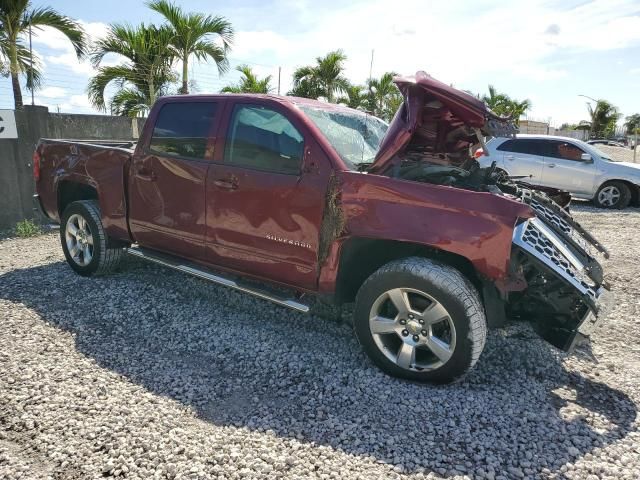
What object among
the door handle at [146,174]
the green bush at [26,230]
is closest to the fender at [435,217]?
the door handle at [146,174]

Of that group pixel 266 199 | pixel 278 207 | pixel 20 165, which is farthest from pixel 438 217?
pixel 20 165

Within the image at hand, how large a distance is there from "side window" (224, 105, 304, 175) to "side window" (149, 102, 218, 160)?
0.86ft

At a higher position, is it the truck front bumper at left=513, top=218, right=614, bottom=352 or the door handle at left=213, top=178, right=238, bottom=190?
the door handle at left=213, top=178, right=238, bottom=190


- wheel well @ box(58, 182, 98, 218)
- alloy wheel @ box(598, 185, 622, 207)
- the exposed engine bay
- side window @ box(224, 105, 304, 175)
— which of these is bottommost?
alloy wheel @ box(598, 185, 622, 207)

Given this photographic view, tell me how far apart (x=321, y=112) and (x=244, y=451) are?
8.51 feet

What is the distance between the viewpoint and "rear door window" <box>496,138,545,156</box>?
11.4m

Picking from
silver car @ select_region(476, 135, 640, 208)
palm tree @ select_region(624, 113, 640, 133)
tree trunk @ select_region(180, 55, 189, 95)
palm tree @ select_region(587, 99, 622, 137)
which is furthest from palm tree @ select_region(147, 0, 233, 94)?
palm tree @ select_region(624, 113, 640, 133)

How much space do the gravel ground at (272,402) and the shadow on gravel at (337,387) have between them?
11 millimetres

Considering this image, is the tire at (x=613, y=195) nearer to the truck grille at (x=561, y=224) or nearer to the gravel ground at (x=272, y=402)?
the gravel ground at (x=272, y=402)

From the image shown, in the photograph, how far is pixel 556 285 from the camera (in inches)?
122

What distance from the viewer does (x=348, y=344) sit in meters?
3.82

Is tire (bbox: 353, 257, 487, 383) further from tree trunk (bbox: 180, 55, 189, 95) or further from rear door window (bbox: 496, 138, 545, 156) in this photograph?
tree trunk (bbox: 180, 55, 189, 95)

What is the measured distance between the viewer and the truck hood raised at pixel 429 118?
319 centimetres

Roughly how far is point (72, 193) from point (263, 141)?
2.83 m
